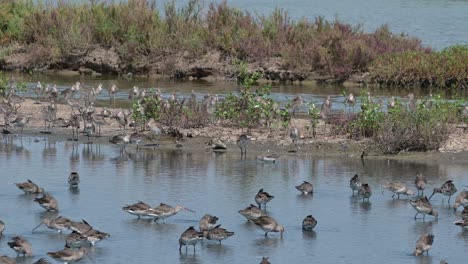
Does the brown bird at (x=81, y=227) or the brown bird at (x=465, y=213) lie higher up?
the brown bird at (x=465, y=213)

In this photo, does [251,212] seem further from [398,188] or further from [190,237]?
[398,188]

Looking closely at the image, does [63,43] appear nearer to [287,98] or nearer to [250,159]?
[287,98]

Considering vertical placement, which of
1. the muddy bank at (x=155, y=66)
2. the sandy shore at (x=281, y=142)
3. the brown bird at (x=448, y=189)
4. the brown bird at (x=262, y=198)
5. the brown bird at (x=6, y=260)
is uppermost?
the muddy bank at (x=155, y=66)

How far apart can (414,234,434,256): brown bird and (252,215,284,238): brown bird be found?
1913 millimetres

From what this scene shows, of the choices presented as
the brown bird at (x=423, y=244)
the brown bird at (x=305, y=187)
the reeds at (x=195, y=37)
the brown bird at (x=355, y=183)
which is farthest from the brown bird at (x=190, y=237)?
the reeds at (x=195, y=37)

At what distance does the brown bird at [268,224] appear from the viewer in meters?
15.1

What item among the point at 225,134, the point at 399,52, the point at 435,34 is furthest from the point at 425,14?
the point at 225,134

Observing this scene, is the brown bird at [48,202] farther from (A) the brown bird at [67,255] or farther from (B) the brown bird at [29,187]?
(A) the brown bird at [67,255]

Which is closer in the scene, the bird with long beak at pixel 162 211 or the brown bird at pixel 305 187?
the bird with long beak at pixel 162 211

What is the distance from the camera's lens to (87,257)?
1395cm

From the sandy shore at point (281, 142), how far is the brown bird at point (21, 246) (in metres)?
7.70

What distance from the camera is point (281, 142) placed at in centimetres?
2170

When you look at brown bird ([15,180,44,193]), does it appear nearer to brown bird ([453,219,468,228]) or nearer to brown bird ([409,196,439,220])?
brown bird ([409,196,439,220])

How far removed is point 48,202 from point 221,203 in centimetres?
266
